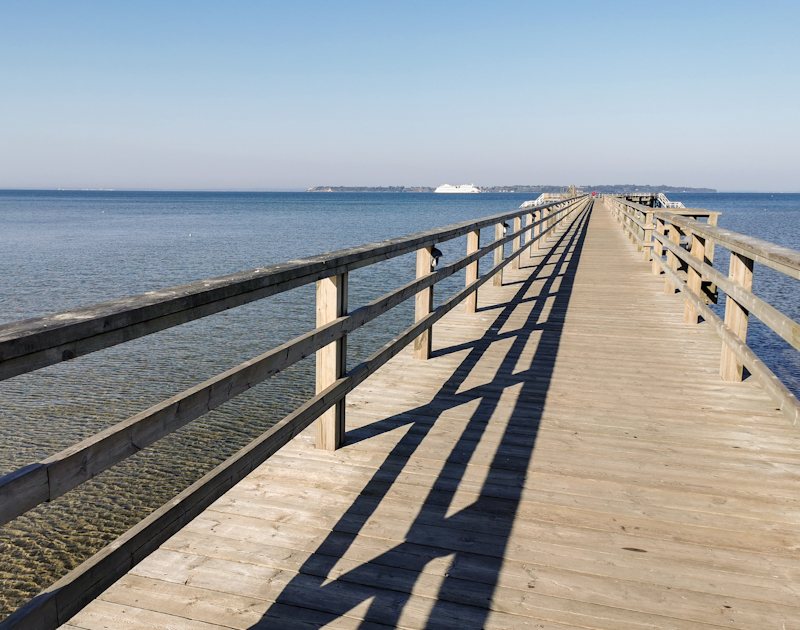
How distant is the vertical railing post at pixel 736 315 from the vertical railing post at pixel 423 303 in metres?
2.51

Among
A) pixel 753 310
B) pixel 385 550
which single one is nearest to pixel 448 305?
pixel 753 310

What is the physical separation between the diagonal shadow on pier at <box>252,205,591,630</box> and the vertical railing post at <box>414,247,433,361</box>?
0.92m

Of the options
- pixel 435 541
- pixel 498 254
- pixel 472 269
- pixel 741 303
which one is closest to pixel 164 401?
pixel 435 541

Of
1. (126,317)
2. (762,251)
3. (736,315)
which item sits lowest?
(736,315)

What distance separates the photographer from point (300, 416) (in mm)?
3322

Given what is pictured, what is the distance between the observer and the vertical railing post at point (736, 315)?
16.8 ft

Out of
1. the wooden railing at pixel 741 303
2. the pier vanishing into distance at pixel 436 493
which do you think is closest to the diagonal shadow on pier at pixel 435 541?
the pier vanishing into distance at pixel 436 493

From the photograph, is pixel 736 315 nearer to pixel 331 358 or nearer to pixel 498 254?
pixel 331 358

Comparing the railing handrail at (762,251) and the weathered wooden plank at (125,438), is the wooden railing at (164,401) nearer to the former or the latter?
the weathered wooden plank at (125,438)

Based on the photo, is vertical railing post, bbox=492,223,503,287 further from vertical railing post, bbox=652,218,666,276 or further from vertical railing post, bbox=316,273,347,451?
vertical railing post, bbox=316,273,347,451

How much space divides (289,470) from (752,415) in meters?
3.39

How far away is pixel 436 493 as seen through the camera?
11.4ft

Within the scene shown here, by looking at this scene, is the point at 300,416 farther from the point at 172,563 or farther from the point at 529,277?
the point at 529,277

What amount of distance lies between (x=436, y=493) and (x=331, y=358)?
0.98m
